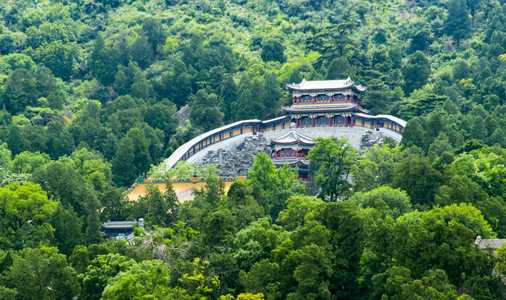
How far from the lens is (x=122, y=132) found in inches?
2810

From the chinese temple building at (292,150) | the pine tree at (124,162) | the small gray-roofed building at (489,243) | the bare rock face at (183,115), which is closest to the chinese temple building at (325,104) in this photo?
the chinese temple building at (292,150)

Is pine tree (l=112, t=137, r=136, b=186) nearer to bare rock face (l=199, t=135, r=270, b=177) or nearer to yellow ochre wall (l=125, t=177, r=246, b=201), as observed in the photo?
yellow ochre wall (l=125, t=177, r=246, b=201)

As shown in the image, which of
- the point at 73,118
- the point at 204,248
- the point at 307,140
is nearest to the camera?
the point at 204,248

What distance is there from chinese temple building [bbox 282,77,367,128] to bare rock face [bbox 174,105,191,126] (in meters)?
10.1

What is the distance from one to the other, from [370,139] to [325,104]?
6.17m

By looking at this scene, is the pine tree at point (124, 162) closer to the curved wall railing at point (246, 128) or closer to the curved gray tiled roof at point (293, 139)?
the curved wall railing at point (246, 128)

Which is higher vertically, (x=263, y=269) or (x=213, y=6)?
(x=213, y=6)

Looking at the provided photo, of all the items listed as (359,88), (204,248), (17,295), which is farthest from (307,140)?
(17,295)

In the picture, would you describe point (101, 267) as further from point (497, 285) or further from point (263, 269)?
point (497, 285)

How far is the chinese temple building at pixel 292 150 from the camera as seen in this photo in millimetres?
66875

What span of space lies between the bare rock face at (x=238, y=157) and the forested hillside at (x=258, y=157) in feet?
13.0

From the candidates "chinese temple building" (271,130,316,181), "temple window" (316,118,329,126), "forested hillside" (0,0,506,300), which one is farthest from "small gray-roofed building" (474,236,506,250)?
"temple window" (316,118,329,126)

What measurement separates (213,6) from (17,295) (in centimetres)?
6969

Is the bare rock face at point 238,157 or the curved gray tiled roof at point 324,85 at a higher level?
the curved gray tiled roof at point 324,85
